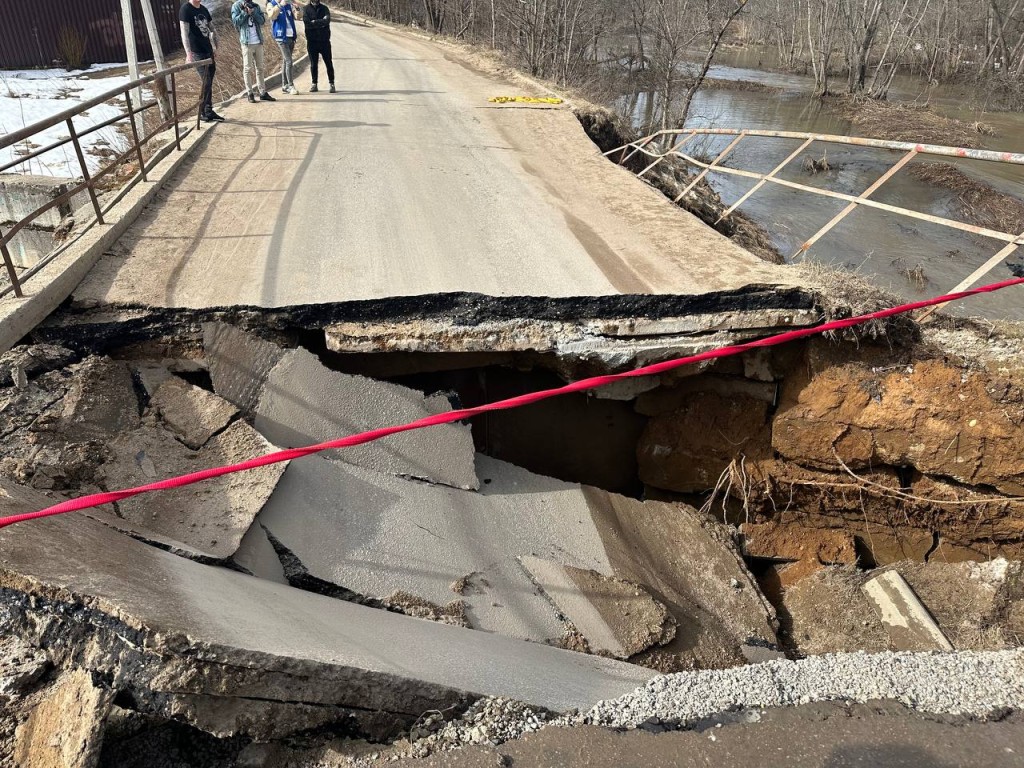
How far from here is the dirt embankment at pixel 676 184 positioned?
764 centimetres

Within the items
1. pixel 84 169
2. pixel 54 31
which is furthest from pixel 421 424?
pixel 54 31

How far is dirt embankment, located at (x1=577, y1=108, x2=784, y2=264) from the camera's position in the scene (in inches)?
301

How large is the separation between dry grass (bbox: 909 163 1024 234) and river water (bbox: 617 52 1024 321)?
248mm

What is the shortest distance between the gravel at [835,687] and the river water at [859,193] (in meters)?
2.70

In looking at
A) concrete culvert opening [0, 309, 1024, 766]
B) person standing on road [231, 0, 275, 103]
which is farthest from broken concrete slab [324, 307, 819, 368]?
person standing on road [231, 0, 275, 103]

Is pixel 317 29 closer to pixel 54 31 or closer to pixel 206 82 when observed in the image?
pixel 206 82

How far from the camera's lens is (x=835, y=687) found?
106 inches

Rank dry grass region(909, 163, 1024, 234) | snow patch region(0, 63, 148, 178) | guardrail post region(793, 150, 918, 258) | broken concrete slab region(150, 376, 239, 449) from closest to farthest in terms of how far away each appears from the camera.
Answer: broken concrete slab region(150, 376, 239, 449), guardrail post region(793, 150, 918, 258), snow patch region(0, 63, 148, 178), dry grass region(909, 163, 1024, 234)

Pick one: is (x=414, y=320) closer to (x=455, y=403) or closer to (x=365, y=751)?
(x=455, y=403)

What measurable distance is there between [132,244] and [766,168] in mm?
16470

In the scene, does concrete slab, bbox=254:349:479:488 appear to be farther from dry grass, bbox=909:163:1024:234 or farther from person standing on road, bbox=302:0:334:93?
dry grass, bbox=909:163:1024:234

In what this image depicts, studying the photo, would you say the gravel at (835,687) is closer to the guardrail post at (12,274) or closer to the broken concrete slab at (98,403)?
the broken concrete slab at (98,403)

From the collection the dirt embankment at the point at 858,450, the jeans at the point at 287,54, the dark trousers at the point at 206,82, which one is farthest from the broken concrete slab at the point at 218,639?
the jeans at the point at 287,54

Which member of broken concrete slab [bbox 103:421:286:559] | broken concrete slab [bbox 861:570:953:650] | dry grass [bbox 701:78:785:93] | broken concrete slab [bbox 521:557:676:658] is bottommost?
broken concrete slab [bbox 861:570:953:650]
